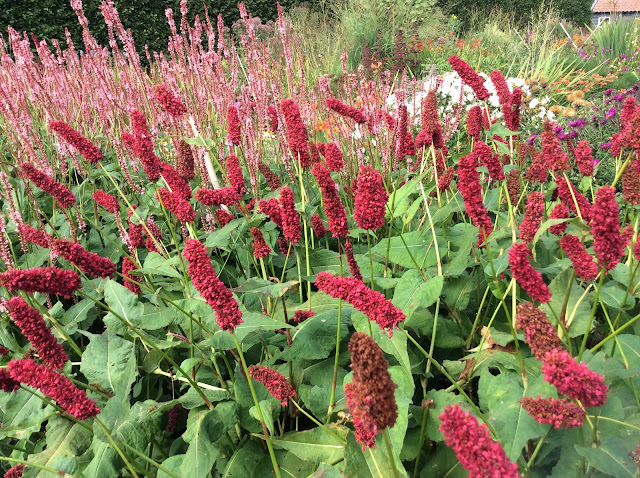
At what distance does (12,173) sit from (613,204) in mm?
3549

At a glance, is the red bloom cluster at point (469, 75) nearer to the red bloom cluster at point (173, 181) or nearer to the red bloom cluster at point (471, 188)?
the red bloom cluster at point (471, 188)

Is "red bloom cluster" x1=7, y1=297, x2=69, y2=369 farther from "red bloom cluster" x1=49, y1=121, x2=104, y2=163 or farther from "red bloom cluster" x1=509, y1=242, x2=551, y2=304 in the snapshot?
"red bloom cluster" x1=509, y1=242, x2=551, y2=304

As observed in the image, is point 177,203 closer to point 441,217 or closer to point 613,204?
point 441,217

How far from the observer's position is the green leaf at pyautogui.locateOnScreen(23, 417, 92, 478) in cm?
132

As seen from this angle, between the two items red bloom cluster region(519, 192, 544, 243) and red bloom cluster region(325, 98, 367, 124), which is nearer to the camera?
red bloom cluster region(519, 192, 544, 243)

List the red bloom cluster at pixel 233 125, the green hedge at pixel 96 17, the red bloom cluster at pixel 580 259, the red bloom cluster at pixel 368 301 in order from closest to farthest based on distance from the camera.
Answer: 1. the red bloom cluster at pixel 368 301
2. the red bloom cluster at pixel 580 259
3. the red bloom cluster at pixel 233 125
4. the green hedge at pixel 96 17

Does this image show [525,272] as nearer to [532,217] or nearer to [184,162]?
[532,217]

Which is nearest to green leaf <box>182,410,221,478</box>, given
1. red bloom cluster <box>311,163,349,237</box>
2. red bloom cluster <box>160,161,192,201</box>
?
red bloom cluster <box>311,163,349,237</box>

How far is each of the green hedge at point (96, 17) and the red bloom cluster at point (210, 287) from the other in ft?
31.9

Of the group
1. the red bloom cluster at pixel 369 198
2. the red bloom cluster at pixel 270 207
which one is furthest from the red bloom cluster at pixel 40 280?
the red bloom cluster at pixel 369 198

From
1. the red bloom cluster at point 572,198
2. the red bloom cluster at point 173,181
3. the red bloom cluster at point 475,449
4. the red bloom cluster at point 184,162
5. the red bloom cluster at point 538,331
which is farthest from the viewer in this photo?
the red bloom cluster at point 184,162

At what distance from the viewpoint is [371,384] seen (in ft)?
2.33

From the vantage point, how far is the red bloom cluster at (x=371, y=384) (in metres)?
0.70

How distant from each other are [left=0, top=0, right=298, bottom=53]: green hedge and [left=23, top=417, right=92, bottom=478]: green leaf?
9.39 m
